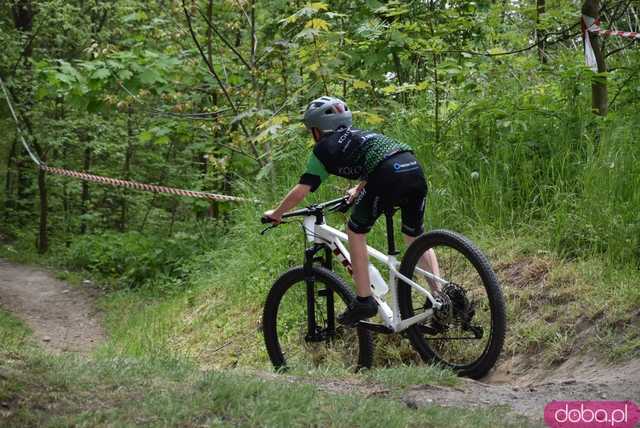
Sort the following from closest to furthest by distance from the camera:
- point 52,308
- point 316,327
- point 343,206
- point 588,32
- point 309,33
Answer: point 343,206 → point 316,327 → point 588,32 → point 309,33 → point 52,308

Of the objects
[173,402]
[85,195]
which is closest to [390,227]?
[173,402]

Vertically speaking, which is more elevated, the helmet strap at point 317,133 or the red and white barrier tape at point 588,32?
the red and white barrier tape at point 588,32

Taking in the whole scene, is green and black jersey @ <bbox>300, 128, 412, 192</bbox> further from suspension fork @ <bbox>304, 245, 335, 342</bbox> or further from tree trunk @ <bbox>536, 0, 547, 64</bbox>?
tree trunk @ <bbox>536, 0, 547, 64</bbox>

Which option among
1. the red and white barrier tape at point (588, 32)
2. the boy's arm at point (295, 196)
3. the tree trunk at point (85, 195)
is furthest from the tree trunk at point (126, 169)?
the boy's arm at point (295, 196)

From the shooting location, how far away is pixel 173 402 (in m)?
3.63

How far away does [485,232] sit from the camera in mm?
6918

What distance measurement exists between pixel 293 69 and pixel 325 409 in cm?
670

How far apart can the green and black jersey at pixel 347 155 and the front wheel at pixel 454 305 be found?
2.02 feet

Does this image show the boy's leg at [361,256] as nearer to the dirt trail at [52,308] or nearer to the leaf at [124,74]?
the dirt trail at [52,308]

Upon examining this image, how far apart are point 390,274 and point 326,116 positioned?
1.19 m

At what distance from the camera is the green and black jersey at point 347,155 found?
197 inches

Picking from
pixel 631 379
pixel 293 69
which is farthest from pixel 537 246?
pixel 293 69

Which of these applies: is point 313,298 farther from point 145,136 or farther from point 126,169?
point 126,169

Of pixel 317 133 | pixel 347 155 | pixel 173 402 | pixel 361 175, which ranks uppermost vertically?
pixel 317 133
